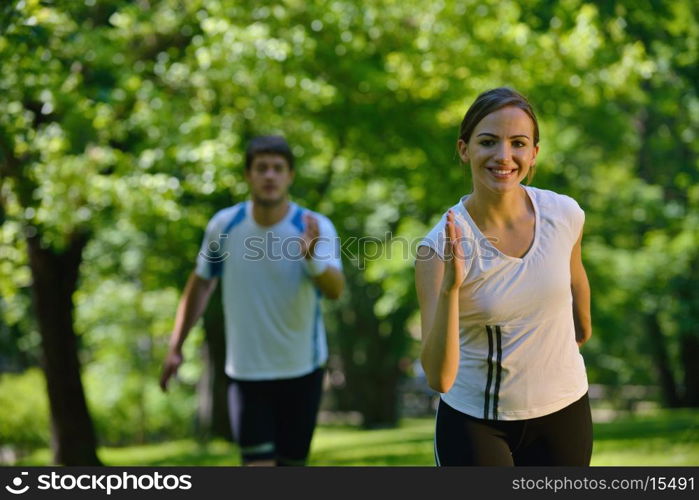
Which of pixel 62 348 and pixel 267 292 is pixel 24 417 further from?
pixel 267 292

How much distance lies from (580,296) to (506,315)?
0.67 metres

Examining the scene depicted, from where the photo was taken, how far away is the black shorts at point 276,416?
5.76m

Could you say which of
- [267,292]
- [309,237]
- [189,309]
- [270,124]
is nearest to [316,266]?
[309,237]

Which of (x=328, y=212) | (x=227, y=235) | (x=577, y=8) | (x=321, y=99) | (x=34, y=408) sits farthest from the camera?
(x=34, y=408)

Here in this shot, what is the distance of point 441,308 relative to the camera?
10.7ft

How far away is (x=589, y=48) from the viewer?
1383 cm

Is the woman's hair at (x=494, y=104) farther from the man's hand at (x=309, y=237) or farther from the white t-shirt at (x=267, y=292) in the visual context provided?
the white t-shirt at (x=267, y=292)

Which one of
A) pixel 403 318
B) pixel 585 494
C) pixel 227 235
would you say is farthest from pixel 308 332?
pixel 403 318

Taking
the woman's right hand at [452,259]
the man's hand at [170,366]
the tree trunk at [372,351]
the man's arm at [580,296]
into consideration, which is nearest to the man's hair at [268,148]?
the man's hand at [170,366]

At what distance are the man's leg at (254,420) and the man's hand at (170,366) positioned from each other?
0.35 metres

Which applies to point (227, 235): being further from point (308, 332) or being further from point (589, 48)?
point (589, 48)

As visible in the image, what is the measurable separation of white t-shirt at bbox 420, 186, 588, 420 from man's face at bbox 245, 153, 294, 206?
7.69 feet

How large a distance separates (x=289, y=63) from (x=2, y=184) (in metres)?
3.63

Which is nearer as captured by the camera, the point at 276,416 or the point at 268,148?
the point at 268,148
